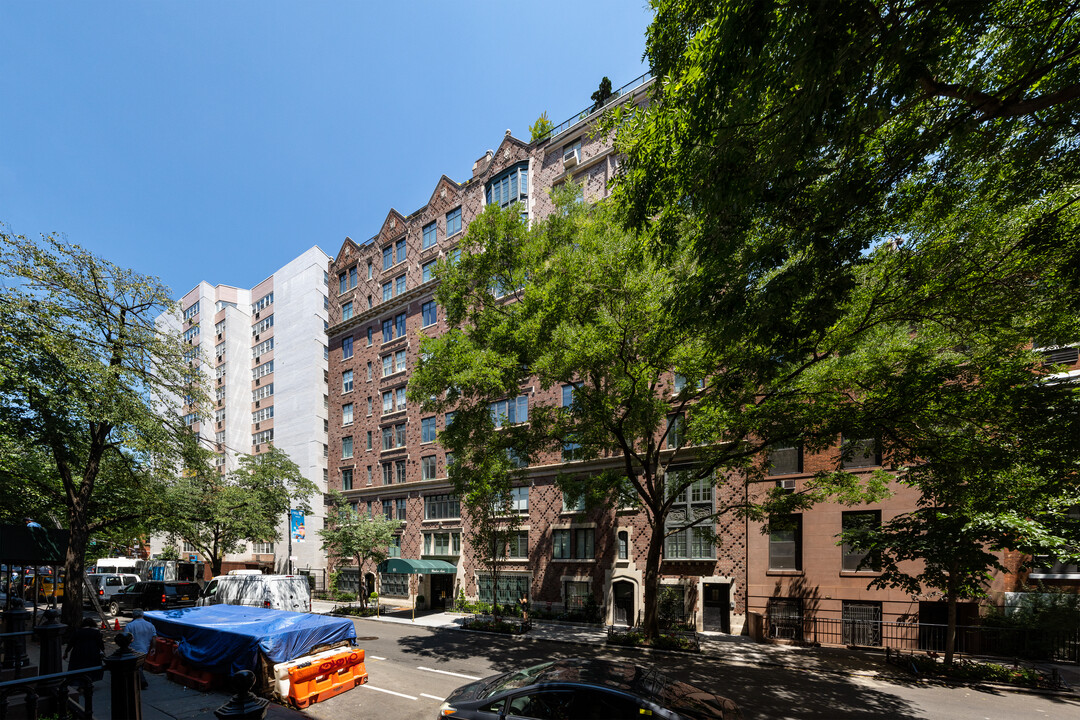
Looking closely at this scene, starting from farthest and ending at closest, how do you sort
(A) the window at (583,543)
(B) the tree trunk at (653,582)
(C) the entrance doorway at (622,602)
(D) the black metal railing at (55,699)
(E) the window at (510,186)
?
(E) the window at (510,186) → (A) the window at (583,543) → (C) the entrance doorway at (622,602) → (B) the tree trunk at (653,582) → (D) the black metal railing at (55,699)

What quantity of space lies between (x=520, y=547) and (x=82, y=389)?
22504mm

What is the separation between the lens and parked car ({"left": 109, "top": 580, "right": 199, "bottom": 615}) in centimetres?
2622

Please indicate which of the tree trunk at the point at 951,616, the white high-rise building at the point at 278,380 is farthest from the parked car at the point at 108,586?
the tree trunk at the point at 951,616

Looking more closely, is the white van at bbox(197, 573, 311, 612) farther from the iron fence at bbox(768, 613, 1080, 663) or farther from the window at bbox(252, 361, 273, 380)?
the window at bbox(252, 361, 273, 380)

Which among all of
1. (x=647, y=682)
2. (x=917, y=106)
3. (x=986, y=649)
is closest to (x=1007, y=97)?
(x=917, y=106)

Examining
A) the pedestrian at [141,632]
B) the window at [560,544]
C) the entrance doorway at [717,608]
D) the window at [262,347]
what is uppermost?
the window at [262,347]

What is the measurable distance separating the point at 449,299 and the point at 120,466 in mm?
13800

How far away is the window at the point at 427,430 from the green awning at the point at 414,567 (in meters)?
8.73

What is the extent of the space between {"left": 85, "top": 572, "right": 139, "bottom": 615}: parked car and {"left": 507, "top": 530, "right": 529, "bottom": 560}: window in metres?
21.9

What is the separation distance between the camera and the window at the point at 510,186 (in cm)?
3447

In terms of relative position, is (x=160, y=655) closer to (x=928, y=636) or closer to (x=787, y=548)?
(x=787, y=548)

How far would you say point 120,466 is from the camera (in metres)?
19.4

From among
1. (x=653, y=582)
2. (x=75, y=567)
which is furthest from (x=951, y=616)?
(x=75, y=567)

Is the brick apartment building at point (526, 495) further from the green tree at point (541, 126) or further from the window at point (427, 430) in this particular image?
the green tree at point (541, 126)
